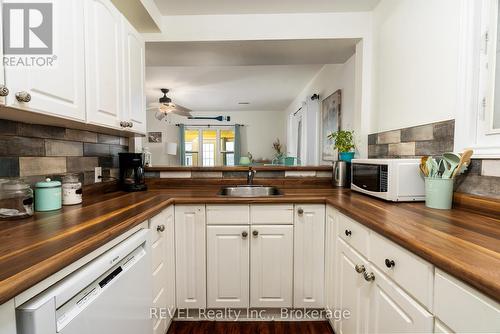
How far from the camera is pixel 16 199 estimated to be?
1084mm

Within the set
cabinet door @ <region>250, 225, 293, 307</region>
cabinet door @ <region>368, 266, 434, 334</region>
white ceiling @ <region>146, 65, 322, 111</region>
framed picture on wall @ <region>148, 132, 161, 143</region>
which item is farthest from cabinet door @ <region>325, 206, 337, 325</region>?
framed picture on wall @ <region>148, 132, 161, 143</region>

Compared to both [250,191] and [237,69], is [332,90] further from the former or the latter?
[250,191]

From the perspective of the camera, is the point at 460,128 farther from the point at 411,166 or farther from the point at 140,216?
the point at 140,216

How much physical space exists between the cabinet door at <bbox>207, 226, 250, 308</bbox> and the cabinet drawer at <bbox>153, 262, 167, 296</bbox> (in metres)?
0.29

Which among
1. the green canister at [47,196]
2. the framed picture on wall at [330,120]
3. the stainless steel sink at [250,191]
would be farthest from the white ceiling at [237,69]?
the green canister at [47,196]

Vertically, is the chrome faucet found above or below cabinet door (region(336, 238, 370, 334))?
above

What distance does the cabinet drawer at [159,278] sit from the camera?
1.33 meters

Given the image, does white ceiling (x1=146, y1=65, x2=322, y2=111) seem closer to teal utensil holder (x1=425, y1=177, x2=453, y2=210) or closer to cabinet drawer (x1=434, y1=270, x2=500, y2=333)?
teal utensil holder (x1=425, y1=177, x2=453, y2=210)

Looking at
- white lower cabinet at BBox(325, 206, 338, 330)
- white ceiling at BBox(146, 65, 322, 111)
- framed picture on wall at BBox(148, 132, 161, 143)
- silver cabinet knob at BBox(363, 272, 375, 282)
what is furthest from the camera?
framed picture on wall at BBox(148, 132, 161, 143)

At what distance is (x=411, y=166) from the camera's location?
4.48 feet

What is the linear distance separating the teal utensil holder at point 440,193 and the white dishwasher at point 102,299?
1397 mm

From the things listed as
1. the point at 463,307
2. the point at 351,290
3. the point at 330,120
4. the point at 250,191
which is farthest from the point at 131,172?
the point at 330,120

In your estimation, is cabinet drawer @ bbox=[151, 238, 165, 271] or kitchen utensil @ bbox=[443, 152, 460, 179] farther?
cabinet drawer @ bbox=[151, 238, 165, 271]

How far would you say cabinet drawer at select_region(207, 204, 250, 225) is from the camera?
163cm
